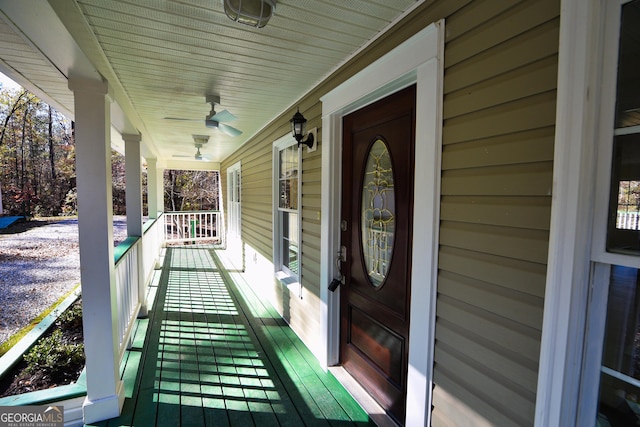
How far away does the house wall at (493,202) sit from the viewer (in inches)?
42.5

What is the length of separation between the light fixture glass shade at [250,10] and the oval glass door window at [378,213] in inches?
39.2

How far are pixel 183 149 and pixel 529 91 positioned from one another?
Answer: 706cm

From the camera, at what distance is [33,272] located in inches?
233

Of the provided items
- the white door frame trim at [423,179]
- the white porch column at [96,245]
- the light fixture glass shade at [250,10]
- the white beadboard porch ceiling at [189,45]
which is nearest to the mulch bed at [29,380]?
the white porch column at [96,245]

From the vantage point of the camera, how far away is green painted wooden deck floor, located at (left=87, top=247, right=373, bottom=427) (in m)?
2.08

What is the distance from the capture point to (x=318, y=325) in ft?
9.18

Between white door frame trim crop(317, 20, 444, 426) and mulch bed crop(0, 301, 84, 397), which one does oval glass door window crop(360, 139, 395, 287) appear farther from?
mulch bed crop(0, 301, 84, 397)

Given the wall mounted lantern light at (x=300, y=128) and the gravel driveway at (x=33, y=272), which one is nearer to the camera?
the wall mounted lantern light at (x=300, y=128)

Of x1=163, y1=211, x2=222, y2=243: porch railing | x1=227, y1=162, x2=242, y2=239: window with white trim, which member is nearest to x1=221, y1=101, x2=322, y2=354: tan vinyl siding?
x1=227, y1=162, x2=242, y2=239: window with white trim

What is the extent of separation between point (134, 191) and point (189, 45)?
2302 millimetres

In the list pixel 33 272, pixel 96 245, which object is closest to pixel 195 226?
pixel 33 272

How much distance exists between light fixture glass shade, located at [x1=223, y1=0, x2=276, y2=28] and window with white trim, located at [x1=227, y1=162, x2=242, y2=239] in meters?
4.95

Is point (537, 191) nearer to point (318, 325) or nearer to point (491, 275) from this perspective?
point (491, 275)
